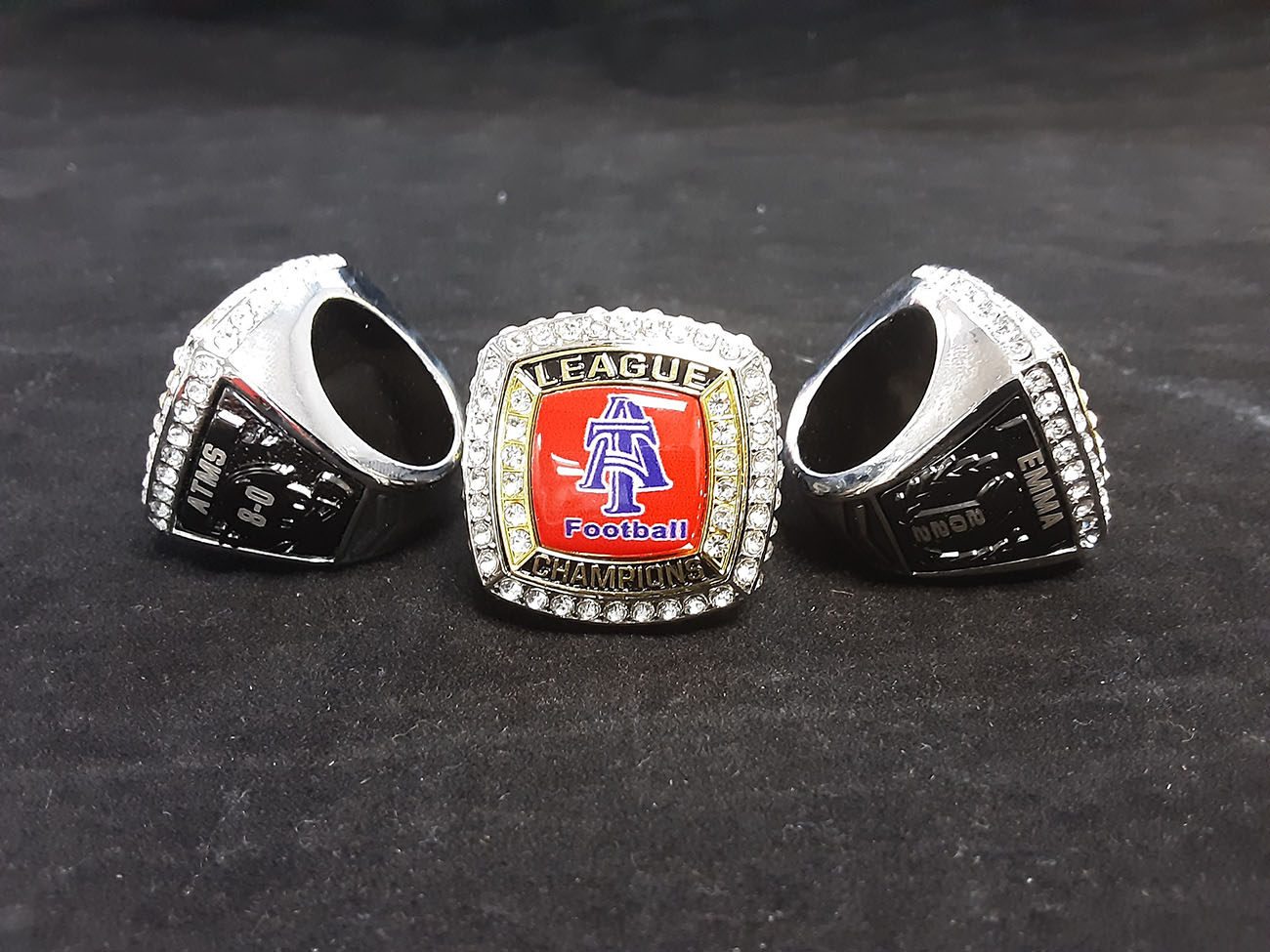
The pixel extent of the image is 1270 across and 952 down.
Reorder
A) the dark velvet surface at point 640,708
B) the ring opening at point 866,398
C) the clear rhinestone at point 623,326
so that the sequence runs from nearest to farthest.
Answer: the dark velvet surface at point 640,708 < the clear rhinestone at point 623,326 < the ring opening at point 866,398

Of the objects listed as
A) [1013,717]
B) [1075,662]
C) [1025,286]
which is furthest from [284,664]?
[1025,286]

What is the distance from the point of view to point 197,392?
142 cm

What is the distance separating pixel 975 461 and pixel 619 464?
51cm

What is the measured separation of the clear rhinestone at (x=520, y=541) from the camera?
1400 millimetres

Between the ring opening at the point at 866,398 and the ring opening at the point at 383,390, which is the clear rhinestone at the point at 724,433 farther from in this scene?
the ring opening at the point at 383,390

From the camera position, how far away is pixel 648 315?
1.37m

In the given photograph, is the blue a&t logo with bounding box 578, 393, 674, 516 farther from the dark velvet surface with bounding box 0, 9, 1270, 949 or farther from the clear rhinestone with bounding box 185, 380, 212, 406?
the clear rhinestone with bounding box 185, 380, 212, 406

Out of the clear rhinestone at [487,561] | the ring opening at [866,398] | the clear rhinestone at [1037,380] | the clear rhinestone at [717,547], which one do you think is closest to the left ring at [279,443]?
the clear rhinestone at [487,561]

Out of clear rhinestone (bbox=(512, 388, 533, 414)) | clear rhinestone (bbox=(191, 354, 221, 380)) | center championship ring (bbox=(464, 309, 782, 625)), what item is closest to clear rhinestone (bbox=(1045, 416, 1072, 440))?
center championship ring (bbox=(464, 309, 782, 625))

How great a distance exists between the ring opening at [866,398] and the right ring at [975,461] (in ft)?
0.09

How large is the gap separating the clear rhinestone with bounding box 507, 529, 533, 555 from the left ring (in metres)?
0.21

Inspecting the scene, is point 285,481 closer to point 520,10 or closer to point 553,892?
point 553,892

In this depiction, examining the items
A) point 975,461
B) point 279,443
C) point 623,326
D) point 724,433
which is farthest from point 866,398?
point 279,443

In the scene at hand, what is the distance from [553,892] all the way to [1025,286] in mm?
2164
